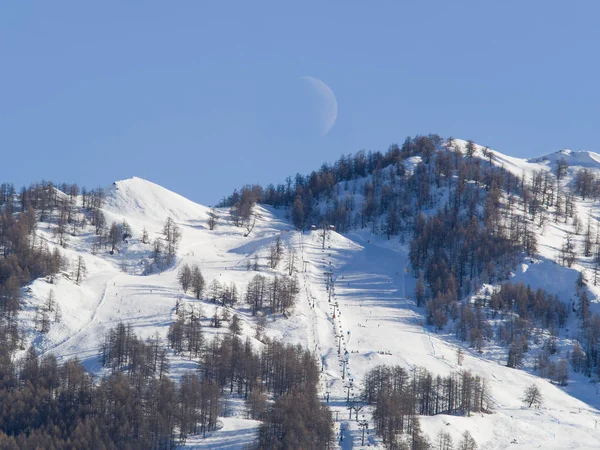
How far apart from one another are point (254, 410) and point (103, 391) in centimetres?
1887

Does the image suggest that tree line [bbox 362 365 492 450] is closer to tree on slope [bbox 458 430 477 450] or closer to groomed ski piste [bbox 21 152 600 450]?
groomed ski piste [bbox 21 152 600 450]

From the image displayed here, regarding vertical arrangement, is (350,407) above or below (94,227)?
below

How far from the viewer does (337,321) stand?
14112 centimetres

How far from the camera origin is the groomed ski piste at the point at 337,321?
99.5 metres

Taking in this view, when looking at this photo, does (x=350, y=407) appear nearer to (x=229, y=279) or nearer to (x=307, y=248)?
(x=229, y=279)

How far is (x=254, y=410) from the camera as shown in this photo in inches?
3848

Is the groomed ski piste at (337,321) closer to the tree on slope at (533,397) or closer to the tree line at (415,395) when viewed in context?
the tree on slope at (533,397)

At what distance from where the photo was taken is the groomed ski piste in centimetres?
9950

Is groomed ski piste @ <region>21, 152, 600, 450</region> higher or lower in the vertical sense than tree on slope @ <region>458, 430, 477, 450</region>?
higher

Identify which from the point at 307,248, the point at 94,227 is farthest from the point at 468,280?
the point at 94,227

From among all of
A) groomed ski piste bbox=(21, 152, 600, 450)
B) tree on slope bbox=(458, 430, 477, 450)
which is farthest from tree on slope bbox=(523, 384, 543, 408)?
tree on slope bbox=(458, 430, 477, 450)

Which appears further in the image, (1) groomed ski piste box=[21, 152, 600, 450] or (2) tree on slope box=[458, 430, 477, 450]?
(1) groomed ski piste box=[21, 152, 600, 450]

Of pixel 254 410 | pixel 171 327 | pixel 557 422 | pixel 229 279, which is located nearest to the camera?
pixel 254 410

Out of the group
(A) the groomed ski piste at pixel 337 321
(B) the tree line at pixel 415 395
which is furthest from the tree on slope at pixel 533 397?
(B) the tree line at pixel 415 395
